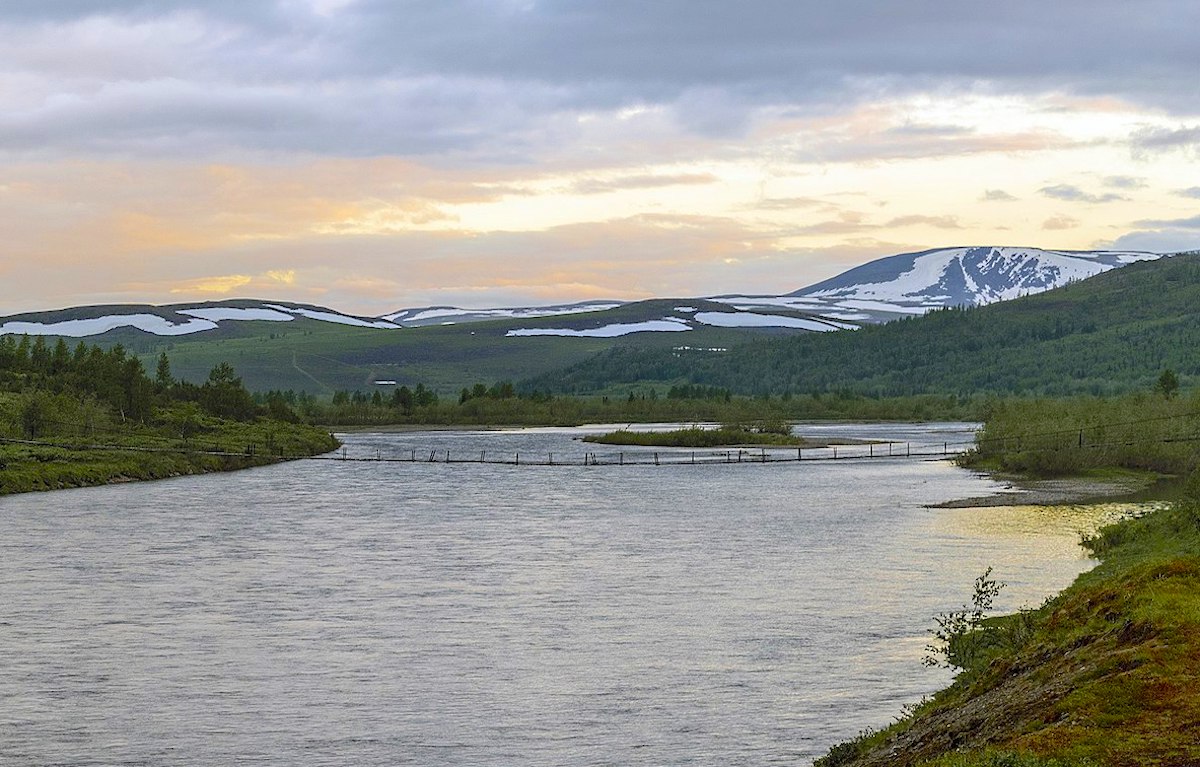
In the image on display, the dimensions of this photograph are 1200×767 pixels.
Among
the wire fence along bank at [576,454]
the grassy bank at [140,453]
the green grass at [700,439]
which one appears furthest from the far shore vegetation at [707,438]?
the grassy bank at [140,453]

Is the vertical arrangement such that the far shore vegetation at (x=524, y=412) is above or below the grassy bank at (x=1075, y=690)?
above

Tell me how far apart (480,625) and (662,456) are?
8346cm

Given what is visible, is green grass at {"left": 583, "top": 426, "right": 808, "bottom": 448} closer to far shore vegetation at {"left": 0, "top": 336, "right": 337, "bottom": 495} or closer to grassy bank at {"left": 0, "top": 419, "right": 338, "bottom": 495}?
far shore vegetation at {"left": 0, "top": 336, "right": 337, "bottom": 495}

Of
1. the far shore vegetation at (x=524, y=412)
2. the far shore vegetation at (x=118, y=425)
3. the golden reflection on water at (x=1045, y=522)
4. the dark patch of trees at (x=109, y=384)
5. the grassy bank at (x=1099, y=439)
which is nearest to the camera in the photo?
the golden reflection on water at (x=1045, y=522)

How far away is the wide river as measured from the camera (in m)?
21.8

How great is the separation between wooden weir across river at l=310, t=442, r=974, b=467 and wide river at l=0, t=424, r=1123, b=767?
36.8 m

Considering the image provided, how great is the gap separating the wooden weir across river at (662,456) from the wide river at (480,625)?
36.8 m

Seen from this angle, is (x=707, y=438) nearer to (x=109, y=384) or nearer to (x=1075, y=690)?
(x=109, y=384)

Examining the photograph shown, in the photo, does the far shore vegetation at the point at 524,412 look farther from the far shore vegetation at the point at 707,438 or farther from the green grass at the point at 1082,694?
the green grass at the point at 1082,694

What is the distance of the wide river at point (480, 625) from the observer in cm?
2181

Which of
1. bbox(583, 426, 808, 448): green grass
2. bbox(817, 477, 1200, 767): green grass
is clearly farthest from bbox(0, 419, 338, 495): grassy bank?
bbox(817, 477, 1200, 767): green grass

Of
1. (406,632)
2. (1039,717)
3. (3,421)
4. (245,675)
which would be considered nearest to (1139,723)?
(1039,717)

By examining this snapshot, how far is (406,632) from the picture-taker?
100ft

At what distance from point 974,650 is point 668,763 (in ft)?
24.8
